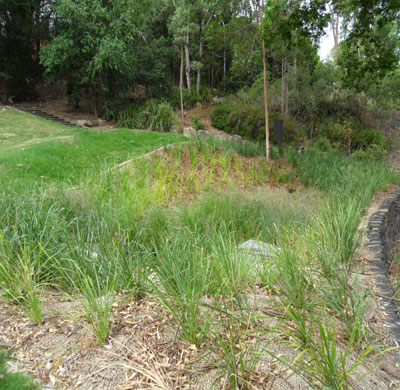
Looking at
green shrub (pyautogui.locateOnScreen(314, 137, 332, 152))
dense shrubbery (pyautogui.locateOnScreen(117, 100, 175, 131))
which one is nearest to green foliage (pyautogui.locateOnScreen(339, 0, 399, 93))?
A: green shrub (pyautogui.locateOnScreen(314, 137, 332, 152))

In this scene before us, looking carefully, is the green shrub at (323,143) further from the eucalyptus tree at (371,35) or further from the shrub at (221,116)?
the eucalyptus tree at (371,35)

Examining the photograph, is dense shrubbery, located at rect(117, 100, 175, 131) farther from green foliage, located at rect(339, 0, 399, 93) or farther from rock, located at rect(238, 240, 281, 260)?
rock, located at rect(238, 240, 281, 260)

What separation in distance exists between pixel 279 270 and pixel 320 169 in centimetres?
625

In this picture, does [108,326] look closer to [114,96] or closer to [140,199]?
[140,199]

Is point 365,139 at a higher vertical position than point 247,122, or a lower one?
lower

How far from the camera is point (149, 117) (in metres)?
13.7

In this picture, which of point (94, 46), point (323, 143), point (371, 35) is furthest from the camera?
point (94, 46)

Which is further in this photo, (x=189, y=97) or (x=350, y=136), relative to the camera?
(x=189, y=97)

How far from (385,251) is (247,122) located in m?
10.5

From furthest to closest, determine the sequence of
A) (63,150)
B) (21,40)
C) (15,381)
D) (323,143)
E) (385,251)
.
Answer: (21,40) → (323,143) → (63,150) → (385,251) → (15,381)

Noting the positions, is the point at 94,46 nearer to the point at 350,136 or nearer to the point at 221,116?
the point at 221,116

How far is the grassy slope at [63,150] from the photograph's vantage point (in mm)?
6516

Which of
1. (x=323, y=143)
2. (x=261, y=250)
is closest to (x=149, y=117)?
(x=323, y=143)

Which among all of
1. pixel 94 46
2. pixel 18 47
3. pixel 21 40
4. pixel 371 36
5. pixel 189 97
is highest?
pixel 21 40
